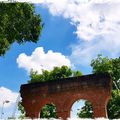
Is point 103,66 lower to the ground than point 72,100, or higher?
higher

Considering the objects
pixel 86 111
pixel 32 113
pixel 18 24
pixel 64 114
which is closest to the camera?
pixel 18 24

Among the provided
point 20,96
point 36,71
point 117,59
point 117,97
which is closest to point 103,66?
point 117,59

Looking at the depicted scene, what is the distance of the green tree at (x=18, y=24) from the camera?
55.5 feet

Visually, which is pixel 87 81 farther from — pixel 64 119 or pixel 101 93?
pixel 64 119

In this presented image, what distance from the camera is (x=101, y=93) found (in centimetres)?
2025

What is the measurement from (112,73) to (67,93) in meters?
16.8

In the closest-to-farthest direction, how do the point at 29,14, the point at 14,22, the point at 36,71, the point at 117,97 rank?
the point at 14,22
the point at 29,14
the point at 117,97
the point at 36,71

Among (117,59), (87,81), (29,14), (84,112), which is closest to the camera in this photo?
(29,14)

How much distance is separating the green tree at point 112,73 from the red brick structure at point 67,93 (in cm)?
1301

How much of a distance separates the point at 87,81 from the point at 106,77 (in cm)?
121

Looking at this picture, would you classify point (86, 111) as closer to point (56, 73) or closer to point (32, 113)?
point (56, 73)

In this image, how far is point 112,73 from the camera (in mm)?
36969

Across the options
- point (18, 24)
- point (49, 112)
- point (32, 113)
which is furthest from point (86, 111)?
point (18, 24)

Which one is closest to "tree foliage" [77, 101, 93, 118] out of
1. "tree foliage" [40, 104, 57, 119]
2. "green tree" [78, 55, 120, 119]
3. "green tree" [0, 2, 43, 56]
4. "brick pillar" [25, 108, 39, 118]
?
"green tree" [78, 55, 120, 119]
